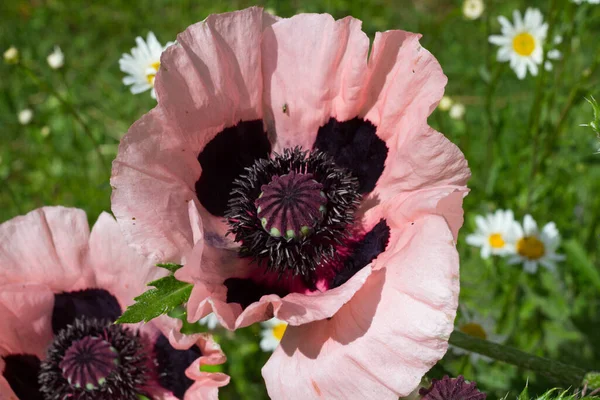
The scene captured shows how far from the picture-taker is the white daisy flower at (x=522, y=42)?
13.5ft

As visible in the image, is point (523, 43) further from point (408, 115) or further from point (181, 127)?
point (181, 127)

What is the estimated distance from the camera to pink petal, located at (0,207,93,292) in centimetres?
259

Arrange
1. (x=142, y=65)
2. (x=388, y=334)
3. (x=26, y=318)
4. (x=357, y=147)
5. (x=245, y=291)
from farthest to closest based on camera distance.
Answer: (x=142, y=65), (x=26, y=318), (x=357, y=147), (x=245, y=291), (x=388, y=334)

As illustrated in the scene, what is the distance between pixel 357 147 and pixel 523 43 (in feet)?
6.99

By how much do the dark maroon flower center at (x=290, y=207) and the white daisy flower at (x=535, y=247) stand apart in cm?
179

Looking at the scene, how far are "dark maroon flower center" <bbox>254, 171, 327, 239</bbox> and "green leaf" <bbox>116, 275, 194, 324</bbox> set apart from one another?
32cm

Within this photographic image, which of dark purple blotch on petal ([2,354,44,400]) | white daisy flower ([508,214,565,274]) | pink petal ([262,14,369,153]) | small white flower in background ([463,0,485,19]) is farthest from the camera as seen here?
small white flower in background ([463,0,485,19])

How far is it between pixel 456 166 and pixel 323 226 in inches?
19.9

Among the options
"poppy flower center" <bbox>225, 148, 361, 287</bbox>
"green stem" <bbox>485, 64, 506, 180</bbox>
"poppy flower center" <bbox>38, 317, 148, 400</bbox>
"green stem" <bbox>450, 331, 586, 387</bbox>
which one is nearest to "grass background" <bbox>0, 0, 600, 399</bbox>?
"green stem" <bbox>485, 64, 506, 180</bbox>

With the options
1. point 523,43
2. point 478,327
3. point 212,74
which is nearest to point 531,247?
point 478,327

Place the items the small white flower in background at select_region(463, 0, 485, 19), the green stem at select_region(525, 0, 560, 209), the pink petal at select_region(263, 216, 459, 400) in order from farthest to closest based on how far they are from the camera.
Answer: the small white flower in background at select_region(463, 0, 485, 19), the green stem at select_region(525, 0, 560, 209), the pink petal at select_region(263, 216, 459, 400)

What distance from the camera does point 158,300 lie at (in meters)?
2.13

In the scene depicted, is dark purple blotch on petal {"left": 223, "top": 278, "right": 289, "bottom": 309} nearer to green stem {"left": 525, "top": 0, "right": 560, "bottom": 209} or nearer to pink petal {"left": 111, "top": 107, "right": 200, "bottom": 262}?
pink petal {"left": 111, "top": 107, "right": 200, "bottom": 262}

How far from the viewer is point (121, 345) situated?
274 cm
